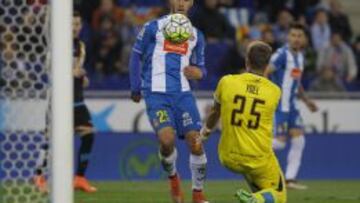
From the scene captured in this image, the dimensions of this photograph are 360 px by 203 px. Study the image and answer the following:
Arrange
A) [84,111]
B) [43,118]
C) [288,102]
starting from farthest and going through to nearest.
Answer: [288,102]
[84,111]
[43,118]

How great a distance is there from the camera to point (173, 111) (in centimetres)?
1082

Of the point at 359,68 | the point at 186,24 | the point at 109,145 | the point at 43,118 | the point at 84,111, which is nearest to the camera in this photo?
the point at 43,118

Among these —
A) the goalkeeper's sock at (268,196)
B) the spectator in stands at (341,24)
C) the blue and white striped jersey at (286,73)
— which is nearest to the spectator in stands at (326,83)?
the spectator in stands at (341,24)

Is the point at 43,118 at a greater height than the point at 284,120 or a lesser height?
greater

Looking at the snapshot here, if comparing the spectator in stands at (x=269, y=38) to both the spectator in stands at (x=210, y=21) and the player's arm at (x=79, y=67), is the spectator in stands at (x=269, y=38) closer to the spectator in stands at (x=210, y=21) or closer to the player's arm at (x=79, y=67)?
the spectator in stands at (x=210, y=21)

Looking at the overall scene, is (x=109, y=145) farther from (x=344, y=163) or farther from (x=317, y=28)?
(x=317, y=28)

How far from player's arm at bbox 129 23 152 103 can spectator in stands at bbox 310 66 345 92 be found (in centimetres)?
953

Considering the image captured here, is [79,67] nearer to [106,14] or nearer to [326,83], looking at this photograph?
[106,14]

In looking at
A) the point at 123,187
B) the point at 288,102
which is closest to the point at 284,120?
the point at 288,102

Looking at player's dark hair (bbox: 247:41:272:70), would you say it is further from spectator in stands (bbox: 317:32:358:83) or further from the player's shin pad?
spectator in stands (bbox: 317:32:358:83)

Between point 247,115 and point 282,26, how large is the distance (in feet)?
39.5

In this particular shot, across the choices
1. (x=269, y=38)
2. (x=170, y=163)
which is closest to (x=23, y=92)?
(x=170, y=163)

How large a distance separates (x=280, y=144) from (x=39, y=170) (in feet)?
27.9

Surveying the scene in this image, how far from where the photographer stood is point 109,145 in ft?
57.3
